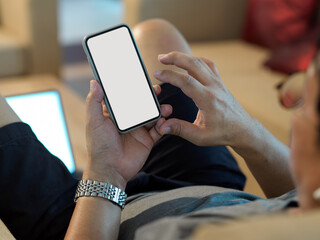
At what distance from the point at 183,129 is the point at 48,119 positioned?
2.07 feet

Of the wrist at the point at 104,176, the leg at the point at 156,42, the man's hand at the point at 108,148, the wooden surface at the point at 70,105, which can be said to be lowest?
the wooden surface at the point at 70,105

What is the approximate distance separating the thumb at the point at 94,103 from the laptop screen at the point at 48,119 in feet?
1.76

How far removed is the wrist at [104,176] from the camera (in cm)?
76

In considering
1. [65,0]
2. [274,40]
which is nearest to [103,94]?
[274,40]

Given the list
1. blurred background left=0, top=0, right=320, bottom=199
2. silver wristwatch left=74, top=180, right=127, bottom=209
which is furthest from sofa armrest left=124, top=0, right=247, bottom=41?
silver wristwatch left=74, top=180, right=127, bottom=209

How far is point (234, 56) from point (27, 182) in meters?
1.62

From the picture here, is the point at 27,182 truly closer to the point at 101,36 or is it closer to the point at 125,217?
the point at 125,217

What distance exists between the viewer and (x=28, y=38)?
2.30 m

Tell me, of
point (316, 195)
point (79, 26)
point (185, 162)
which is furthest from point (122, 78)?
point (79, 26)

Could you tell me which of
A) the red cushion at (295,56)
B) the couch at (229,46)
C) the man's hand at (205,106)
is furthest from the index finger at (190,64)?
the red cushion at (295,56)

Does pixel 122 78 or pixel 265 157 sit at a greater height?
pixel 122 78

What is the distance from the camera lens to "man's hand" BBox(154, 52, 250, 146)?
0.73m

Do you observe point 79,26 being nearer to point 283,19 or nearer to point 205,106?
point 283,19

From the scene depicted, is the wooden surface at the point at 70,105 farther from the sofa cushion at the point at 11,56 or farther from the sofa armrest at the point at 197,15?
the sofa armrest at the point at 197,15
